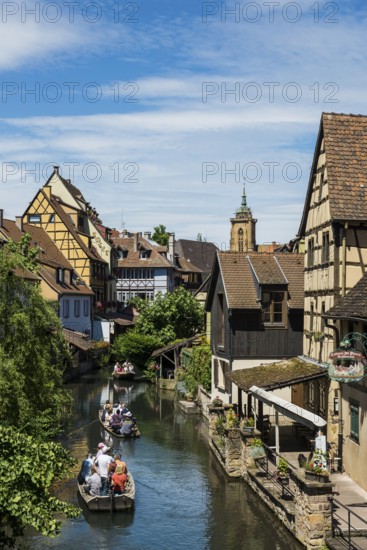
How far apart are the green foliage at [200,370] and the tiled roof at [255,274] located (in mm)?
7991

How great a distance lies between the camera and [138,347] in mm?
55656

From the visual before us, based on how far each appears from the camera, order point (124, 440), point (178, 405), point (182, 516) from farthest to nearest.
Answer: point (178, 405) → point (124, 440) → point (182, 516)

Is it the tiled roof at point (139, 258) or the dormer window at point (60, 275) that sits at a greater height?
the tiled roof at point (139, 258)

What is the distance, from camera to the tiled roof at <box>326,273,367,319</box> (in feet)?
69.5

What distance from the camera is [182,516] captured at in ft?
69.9

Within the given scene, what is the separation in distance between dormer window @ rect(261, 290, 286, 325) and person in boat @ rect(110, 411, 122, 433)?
7945mm

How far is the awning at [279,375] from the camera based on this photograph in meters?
25.5

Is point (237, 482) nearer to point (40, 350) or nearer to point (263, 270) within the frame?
point (40, 350)

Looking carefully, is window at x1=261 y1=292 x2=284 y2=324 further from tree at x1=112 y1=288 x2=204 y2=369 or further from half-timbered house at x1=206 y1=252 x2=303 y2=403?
tree at x1=112 y1=288 x2=204 y2=369

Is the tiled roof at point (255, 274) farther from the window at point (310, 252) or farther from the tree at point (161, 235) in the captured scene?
the tree at point (161, 235)

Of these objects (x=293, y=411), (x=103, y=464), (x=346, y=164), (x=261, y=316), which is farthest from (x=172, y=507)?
(x=261, y=316)

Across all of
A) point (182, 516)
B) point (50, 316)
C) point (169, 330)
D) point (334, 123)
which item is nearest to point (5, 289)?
point (50, 316)

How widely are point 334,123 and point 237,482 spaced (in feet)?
42.5

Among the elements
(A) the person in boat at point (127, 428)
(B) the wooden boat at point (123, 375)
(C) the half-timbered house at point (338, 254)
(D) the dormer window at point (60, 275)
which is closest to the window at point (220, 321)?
(A) the person in boat at point (127, 428)
